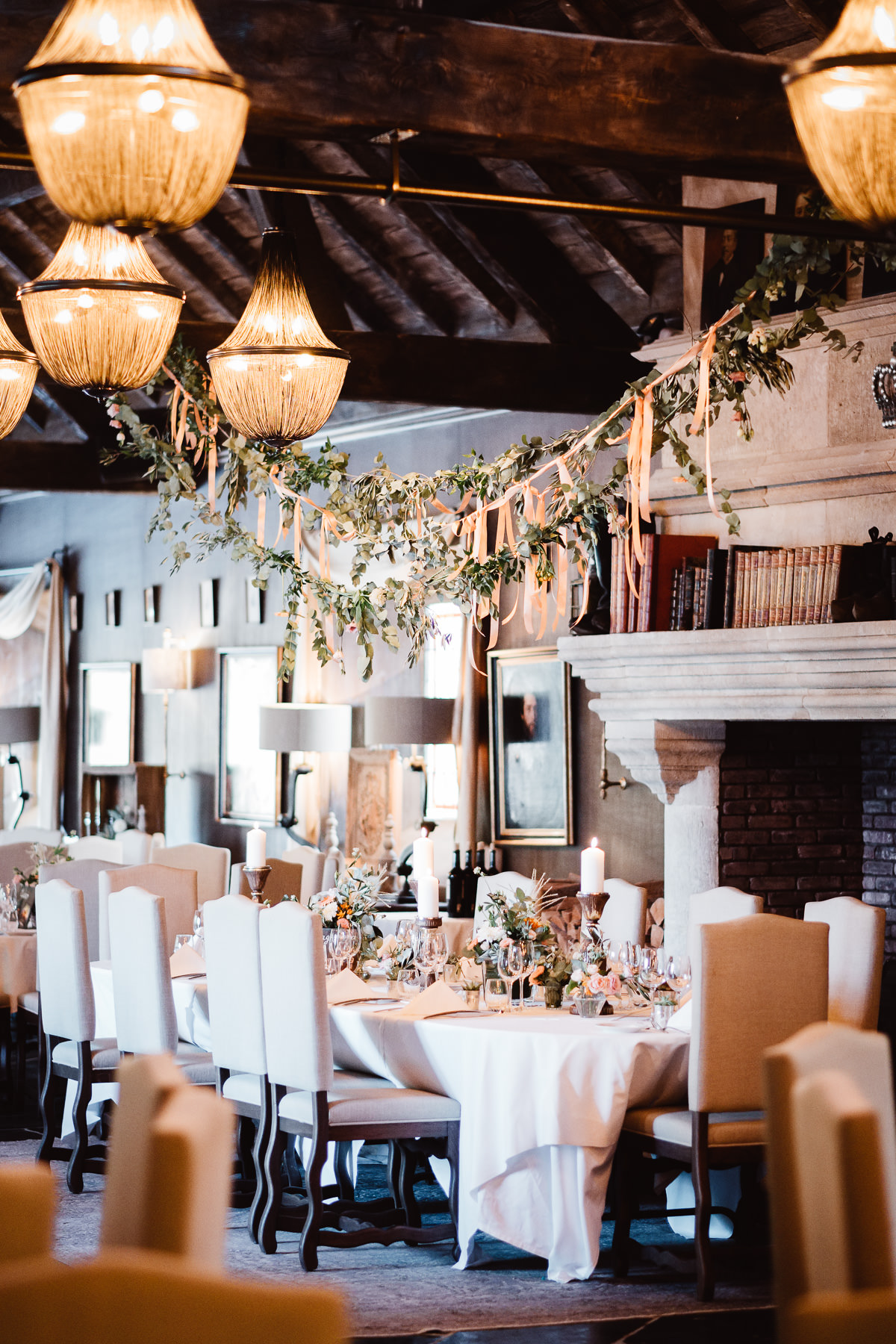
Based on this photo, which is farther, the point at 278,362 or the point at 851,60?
the point at 278,362

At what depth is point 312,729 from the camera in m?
9.92

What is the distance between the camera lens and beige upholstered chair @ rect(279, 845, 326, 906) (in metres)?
8.50

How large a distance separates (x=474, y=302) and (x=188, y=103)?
634 centimetres

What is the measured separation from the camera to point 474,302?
9.27 metres

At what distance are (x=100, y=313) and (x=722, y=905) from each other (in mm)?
2959

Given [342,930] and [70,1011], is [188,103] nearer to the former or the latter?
[342,930]

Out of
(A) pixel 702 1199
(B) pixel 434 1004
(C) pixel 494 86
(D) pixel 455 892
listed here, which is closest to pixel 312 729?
(D) pixel 455 892

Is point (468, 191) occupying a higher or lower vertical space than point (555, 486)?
higher

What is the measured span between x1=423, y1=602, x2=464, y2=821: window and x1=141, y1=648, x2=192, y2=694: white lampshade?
2.70 metres

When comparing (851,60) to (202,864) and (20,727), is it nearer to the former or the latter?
(202,864)

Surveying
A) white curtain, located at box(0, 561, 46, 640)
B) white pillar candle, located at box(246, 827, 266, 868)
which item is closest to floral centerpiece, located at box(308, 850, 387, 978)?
white pillar candle, located at box(246, 827, 266, 868)

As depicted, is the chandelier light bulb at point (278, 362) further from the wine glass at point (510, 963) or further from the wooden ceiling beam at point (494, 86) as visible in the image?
the wine glass at point (510, 963)

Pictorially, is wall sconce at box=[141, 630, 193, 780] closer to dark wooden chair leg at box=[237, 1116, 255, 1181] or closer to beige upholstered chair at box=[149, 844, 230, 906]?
beige upholstered chair at box=[149, 844, 230, 906]

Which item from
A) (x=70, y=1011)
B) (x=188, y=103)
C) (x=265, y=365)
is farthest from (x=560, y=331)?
(x=188, y=103)
